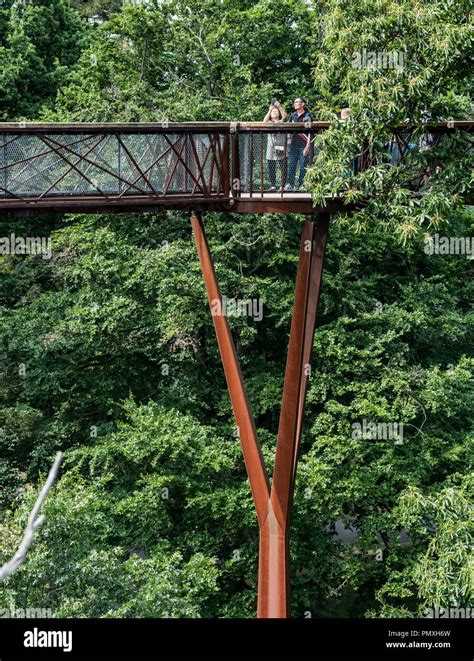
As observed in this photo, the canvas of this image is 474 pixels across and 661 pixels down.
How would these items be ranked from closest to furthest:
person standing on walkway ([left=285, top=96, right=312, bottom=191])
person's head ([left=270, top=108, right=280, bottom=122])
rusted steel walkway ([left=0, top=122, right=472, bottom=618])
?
1. rusted steel walkway ([left=0, top=122, right=472, bottom=618])
2. person standing on walkway ([left=285, top=96, right=312, bottom=191])
3. person's head ([left=270, top=108, right=280, bottom=122])

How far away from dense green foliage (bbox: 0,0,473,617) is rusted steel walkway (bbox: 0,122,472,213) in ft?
14.7

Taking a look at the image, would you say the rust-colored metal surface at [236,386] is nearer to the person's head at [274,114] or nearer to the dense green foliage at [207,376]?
the person's head at [274,114]

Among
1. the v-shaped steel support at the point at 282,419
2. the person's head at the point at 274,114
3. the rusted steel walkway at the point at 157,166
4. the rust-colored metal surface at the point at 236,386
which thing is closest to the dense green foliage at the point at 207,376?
the v-shaped steel support at the point at 282,419

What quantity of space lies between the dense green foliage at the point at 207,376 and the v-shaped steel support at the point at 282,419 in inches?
84.2

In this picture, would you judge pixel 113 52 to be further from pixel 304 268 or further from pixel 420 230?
pixel 420 230

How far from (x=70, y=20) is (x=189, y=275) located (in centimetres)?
1527

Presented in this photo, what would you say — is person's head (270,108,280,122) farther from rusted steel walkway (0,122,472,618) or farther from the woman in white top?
the woman in white top

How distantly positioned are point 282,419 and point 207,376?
8388 millimetres

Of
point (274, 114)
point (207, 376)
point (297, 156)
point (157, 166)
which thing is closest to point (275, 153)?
point (297, 156)

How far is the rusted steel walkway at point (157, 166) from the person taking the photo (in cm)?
1347

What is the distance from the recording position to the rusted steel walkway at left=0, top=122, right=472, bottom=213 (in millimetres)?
13469

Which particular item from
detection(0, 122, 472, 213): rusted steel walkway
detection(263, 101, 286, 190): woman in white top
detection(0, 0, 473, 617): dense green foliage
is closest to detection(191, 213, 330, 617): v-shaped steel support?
detection(0, 122, 472, 213): rusted steel walkway

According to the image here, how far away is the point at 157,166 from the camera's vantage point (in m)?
14.2
